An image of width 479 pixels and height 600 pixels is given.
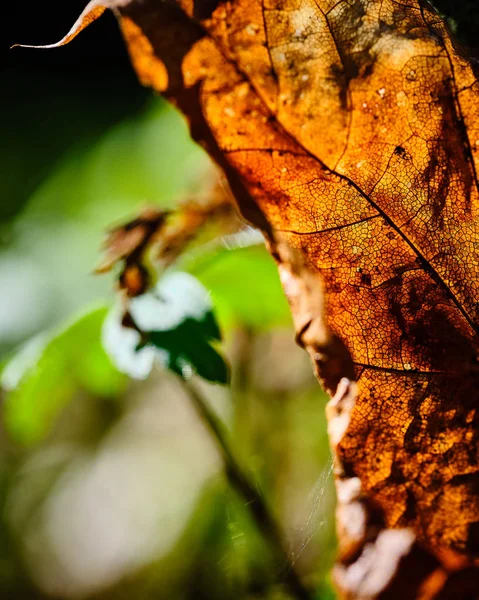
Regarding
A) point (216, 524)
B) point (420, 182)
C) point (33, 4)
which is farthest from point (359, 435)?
point (33, 4)

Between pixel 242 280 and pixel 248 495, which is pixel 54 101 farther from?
pixel 248 495

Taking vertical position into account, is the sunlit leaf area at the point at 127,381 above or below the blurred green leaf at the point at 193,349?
below

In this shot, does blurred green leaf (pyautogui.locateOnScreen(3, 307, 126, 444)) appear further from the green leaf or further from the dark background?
the dark background

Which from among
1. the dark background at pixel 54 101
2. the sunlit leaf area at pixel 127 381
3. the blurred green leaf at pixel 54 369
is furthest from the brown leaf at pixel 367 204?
the dark background at pixel 54 101

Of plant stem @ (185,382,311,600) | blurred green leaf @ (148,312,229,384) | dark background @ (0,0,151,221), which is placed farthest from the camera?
dark background @ (0,0,151,221)

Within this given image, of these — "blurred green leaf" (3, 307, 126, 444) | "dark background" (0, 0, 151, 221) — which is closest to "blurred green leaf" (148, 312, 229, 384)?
"blurred green leaf" (3, 307, 126, 444)

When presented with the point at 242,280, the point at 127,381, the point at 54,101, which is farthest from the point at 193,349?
the point at 54,101

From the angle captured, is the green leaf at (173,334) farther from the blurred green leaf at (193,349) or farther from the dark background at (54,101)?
the dark background at (54,101)
